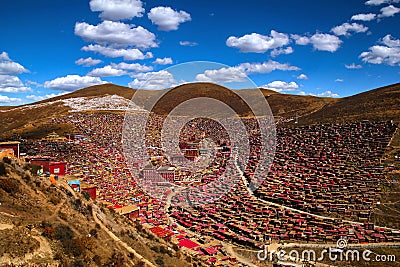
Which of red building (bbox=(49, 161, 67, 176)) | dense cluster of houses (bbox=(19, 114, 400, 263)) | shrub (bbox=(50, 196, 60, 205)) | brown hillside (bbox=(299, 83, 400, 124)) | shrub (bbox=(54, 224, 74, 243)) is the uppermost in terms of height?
brown hillside (bbox=(299, 83, 400, 124))

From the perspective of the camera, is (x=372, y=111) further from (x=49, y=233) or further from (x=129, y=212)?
(x=49, y=233)

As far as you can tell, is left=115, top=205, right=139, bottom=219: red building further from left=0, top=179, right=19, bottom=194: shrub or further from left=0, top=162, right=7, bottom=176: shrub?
left=0, top=179, right=19, bottom=194: shrub

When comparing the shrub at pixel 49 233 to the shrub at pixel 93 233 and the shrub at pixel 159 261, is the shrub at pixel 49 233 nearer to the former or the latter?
the shrub at pixel 93 233

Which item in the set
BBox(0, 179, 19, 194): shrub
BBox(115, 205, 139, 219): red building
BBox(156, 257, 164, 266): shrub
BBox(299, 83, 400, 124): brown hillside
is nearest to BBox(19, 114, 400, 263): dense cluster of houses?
BBox(115, 205, 139, 219): red building

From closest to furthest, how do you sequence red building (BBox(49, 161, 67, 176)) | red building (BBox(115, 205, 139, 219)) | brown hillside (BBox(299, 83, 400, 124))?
1. red building (BBox(49, 161, 67, 176))
2. red building (BBox(115, 205, 139, 219))
3. brown hillside (BBox(299, 83, 400, 124))

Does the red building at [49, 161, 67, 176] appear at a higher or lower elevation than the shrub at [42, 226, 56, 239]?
higher

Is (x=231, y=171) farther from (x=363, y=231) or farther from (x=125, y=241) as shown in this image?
(x=125, y=241)

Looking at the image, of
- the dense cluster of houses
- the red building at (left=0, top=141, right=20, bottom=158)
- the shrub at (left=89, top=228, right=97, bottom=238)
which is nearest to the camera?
the shrub at (left=89, top=228, right=97, bottom=238)

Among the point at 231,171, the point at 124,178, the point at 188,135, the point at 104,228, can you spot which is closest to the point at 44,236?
the point at 104,228

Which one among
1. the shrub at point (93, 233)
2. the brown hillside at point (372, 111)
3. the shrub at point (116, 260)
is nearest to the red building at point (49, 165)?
the shrub at point (93, 233)

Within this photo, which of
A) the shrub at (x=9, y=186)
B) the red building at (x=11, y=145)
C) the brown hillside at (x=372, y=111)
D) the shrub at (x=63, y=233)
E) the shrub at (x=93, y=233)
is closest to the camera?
the shrub at (x=63, y=233)
